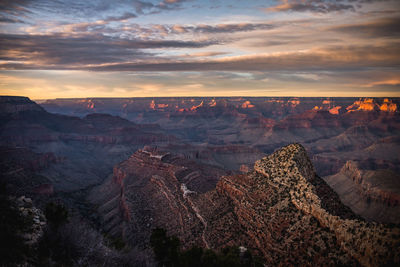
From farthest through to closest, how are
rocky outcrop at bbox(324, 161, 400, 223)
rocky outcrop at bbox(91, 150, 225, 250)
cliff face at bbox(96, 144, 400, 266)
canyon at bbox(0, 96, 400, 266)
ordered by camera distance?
rocky outcrop at bbox(324, 161, 400, 223) → rocky outcrop at bbox(91, 150, 225, 250) → canyon at bbox(0, 96, 400, 266) → cliff face at bbox(96, 144, 400, 266)

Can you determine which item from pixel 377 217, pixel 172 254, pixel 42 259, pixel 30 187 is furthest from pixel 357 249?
pixel 30 187

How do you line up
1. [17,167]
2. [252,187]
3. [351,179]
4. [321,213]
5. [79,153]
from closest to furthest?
[321,213] → [252,187] → [17,167] → [351,179] → [79,153]

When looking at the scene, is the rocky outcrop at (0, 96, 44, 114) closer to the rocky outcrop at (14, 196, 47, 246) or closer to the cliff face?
the cliff face

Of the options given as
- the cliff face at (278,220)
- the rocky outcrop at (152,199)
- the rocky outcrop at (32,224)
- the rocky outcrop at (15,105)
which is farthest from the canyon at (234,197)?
the rocky outcrop at (32,224)

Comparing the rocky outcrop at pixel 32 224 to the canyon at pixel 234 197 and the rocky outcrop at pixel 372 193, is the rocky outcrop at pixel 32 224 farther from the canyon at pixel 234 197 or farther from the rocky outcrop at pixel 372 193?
the rocky outcrop at pixel 372 193

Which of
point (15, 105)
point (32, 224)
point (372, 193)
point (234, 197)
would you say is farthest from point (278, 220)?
point (15, 105)

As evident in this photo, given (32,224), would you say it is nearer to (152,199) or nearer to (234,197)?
(234,197)

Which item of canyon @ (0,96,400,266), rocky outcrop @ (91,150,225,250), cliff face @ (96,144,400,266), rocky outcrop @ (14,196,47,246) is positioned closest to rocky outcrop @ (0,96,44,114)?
→ canyon @ (0,96,400,266)

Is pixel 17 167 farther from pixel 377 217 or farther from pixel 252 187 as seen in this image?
pixel 377 217
